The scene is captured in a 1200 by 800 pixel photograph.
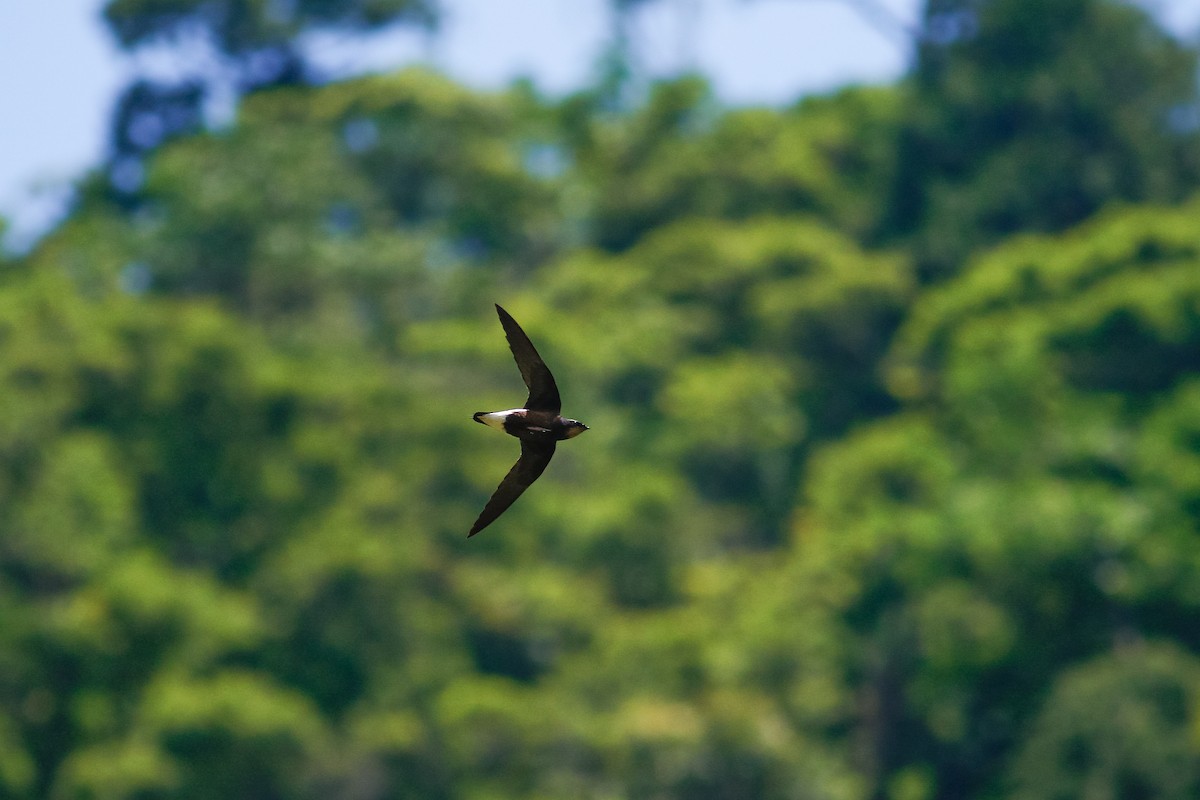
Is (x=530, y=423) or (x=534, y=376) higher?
(x=534, y=376)

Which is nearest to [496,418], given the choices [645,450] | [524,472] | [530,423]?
[530,423]

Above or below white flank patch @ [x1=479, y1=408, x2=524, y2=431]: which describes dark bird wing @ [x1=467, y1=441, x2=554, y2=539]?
below

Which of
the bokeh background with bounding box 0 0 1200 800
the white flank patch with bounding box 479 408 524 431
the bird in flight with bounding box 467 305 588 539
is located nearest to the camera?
the white flank patch with bounding box 479 408 524 431

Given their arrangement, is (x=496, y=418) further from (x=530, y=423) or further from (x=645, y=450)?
(x=645, y=450)

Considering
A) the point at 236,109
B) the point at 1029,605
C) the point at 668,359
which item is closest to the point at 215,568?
the point at 668,359

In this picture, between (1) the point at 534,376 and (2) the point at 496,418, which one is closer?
(2) the point at 496,418

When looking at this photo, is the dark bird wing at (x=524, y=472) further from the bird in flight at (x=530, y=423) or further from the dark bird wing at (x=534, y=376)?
the dark bird wing at (x=534, y=376)

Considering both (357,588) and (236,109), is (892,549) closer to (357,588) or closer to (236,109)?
(357,588)

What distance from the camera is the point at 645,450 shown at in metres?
39.8

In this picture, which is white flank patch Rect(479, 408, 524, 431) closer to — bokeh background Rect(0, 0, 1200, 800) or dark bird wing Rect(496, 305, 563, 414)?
dark bird wing Rect(496, 305, 563, 414)

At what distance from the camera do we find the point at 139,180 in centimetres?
5325

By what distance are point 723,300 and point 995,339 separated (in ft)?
34.6

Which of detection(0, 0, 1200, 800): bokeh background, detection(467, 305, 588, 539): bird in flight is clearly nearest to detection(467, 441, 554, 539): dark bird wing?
detection(467, 305, 588, 539): bird in flight

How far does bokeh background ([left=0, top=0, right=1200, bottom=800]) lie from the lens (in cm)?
3008
